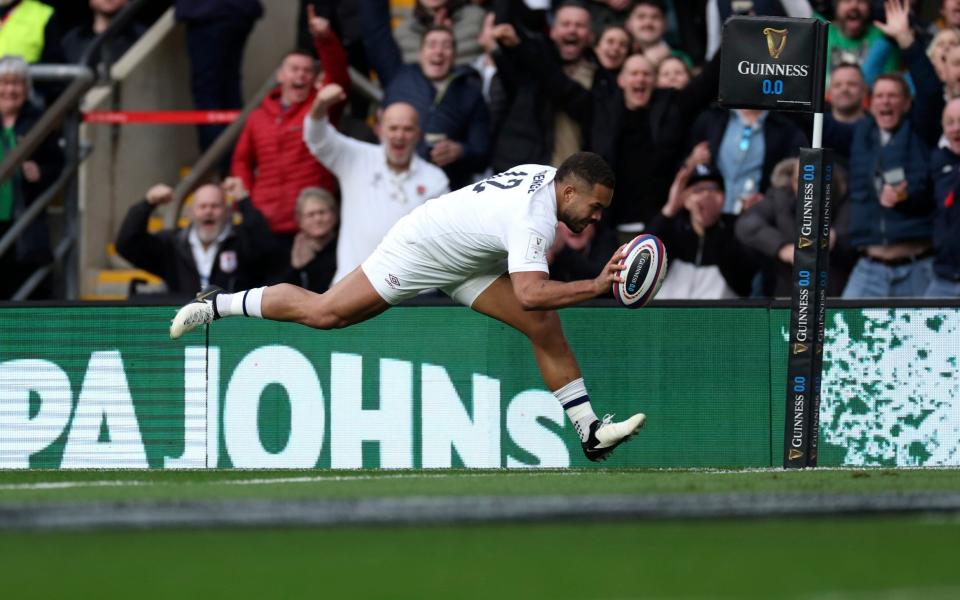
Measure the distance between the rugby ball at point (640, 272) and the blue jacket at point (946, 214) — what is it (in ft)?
10.6

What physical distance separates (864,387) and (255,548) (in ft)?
21.8

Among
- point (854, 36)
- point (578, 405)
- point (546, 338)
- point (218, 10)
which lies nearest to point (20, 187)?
point (218, 10)

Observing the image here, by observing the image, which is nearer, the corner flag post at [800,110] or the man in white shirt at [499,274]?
the man in white shirt at [499,274]

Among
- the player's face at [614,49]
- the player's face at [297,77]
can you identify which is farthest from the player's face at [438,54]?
the player's face at [614,49]

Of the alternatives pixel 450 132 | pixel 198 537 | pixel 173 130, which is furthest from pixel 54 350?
pixel 198 537

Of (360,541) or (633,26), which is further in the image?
(633,26)

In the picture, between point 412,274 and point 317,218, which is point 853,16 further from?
point 412,274

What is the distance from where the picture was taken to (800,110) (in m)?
11.0

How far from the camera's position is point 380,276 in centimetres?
1138

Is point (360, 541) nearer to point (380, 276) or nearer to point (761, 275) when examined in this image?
point (380, 276)

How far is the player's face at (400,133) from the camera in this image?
13672 millimetres

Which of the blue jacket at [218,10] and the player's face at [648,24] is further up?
the blue jacket at [218,10]

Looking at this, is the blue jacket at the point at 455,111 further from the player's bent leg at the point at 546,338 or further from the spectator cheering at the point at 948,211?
the spectator cheering at the point at 948,211

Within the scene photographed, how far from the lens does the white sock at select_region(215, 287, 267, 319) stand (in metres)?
11.7
